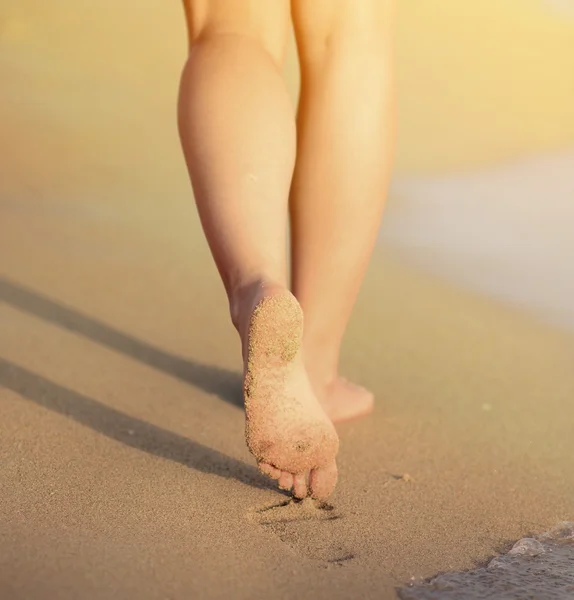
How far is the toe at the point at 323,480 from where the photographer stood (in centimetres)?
108

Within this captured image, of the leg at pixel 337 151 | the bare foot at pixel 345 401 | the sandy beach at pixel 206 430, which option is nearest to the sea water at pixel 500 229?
the sandy beach at pixel 206 430

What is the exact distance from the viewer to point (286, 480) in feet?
3.54

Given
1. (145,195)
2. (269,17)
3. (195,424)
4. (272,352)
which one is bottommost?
(145,195)

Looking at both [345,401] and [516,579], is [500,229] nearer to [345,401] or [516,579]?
[345,401]

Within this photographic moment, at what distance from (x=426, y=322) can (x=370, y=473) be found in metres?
0.73

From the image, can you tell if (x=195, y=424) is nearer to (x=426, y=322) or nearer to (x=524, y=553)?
(x=524, y=553)

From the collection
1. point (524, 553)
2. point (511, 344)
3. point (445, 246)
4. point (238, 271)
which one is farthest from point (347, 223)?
point (445, 246)

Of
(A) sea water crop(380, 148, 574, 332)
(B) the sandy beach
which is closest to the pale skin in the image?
(B) the sandy beach

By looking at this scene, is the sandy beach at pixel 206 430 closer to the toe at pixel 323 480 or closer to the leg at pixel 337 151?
the toe at pixel 323 480

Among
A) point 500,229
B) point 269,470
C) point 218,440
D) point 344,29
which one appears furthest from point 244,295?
point 500,229

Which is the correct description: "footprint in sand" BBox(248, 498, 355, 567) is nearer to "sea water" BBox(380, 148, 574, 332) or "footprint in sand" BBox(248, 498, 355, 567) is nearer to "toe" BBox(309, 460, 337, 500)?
"toe" BBox(309, 460, 337, 500)

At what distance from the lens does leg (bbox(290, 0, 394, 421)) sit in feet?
4.26

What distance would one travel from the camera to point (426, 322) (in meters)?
1.94

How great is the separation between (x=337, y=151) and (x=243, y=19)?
0.21 m
